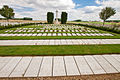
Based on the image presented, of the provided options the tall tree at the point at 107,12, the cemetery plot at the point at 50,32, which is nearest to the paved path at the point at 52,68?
the cemetery plot at the point at 50,32

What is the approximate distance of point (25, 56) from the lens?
539cm

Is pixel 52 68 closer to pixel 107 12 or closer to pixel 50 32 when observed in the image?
pixel 50 32

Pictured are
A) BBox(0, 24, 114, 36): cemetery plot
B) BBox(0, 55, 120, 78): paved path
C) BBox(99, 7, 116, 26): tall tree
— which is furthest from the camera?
BBox(99, 7, 116, 26): tall tree

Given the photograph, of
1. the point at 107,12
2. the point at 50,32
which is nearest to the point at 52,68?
the point at 50,32

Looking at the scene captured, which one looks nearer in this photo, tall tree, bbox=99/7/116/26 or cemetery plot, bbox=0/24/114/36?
cemetery plot, bbox=0/24/114/36

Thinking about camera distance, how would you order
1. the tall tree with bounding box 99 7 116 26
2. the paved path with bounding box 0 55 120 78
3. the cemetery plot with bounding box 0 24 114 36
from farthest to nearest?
1. the tall tree with bounding box 99 7 116 26
2. the cemetery plot with bounding box 0 24 114 36
3. the paved path with bounding box 0 55 120 78

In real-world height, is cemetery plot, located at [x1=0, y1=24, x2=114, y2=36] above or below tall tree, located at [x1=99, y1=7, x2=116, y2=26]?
below

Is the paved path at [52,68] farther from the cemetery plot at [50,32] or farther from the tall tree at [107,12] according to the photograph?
the tall tree at [107,12]

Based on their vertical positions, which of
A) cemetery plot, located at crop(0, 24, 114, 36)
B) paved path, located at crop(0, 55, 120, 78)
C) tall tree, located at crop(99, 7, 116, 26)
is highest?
tall tree, located at crop(99, 7, 116, 26)

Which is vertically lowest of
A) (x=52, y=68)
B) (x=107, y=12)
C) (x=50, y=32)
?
(x=52, y=68)

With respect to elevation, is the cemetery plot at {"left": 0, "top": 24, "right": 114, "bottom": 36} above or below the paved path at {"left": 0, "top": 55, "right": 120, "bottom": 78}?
above

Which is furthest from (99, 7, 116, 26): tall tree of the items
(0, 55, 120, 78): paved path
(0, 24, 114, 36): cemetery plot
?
(0, 55, 120, 78): paved path

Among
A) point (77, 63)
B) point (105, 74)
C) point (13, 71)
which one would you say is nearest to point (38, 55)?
point (13, 71)

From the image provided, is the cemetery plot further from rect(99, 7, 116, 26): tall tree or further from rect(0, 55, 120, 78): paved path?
rect(99, 7, 116, 26): tall tree
